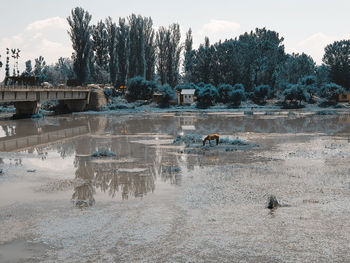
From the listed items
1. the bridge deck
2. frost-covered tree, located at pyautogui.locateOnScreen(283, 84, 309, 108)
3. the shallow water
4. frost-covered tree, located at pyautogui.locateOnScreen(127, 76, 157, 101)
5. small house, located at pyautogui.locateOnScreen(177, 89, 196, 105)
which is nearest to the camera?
the shallow water

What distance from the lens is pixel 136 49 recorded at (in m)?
92.7

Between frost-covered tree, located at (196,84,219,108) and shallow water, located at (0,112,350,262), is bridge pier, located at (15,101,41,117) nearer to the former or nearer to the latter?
frost-covered tree, located at (196,84,219,108)

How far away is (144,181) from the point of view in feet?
61.8

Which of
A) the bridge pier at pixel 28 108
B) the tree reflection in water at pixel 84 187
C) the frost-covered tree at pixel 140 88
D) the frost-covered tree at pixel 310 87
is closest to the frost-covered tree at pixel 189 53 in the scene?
the frost-covered tree at pixel 140 88

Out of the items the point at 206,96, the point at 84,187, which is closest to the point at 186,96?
the point at 206,96

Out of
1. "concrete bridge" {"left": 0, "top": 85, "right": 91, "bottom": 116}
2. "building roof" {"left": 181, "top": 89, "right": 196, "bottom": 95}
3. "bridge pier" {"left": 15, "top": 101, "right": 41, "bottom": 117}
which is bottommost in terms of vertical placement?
"bridge pier" {"left": 15, "top": 101, "right": 41, "bottom": 117}

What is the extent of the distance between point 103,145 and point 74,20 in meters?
59.0

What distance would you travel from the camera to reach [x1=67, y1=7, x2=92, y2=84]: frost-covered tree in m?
82.1

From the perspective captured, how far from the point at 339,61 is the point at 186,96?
47.2 metres

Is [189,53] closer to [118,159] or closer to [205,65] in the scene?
[205,65]

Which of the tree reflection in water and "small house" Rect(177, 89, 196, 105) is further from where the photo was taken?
"small house" Rect(177, 89, 196, 105)

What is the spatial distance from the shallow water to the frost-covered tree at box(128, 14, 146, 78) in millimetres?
66973

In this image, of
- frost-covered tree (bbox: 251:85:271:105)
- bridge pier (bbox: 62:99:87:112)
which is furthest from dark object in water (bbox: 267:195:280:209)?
frost-covered tree (bbox: 251:85:271:105)

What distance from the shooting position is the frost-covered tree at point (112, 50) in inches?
3683
